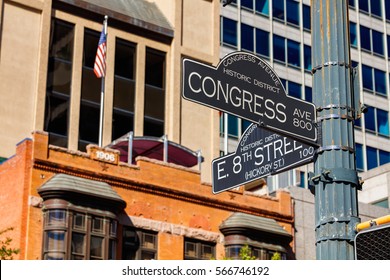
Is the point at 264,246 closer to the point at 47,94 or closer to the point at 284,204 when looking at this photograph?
the point at 284,204

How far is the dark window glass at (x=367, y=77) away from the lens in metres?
60.9

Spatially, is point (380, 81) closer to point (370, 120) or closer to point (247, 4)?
point (370, 120)

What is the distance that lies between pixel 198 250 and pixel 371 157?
27.7 m

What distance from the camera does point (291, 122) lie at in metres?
8.92

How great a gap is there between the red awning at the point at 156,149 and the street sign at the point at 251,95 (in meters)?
27.1

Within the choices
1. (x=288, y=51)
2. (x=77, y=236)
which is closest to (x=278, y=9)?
(x=288, y=51)

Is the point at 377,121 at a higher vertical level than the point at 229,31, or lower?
Answer: lower

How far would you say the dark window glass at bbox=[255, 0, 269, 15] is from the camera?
57.6 m

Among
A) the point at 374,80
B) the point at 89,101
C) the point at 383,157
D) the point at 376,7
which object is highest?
the point at 376,7

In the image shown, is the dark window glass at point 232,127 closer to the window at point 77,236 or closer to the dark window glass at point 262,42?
the dark window glass at point 262,42

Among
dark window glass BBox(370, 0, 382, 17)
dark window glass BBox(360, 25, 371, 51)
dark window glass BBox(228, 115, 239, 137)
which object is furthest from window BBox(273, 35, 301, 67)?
dark window glass BBox(370, 0, 382, 17)

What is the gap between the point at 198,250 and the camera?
3388cm

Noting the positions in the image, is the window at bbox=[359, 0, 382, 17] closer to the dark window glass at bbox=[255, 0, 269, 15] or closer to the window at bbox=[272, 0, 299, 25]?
the window at bbox=[272, 0, 299, 25]

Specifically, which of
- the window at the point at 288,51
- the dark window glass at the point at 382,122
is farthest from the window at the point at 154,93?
the dark window glass at the point at 382,122
